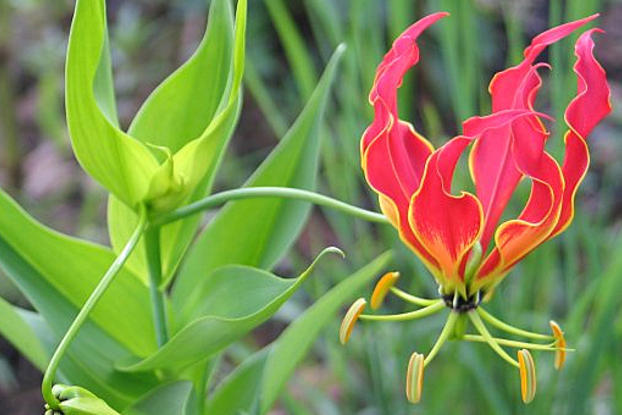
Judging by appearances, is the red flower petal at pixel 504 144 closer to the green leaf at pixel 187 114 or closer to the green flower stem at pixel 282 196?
the green flower stem at pixel 282 196

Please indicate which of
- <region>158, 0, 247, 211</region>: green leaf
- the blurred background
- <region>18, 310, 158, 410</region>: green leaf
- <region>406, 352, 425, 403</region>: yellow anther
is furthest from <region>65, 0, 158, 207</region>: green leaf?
the blurred background

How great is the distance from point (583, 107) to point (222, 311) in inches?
12.6

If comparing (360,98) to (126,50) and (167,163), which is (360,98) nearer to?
(167,163)

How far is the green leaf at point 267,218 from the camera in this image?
0.94 meters

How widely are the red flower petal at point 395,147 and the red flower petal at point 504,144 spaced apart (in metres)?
0.04

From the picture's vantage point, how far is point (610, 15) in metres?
2.96

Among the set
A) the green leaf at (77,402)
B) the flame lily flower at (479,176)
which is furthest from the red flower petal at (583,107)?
the green leaf at (77,402)

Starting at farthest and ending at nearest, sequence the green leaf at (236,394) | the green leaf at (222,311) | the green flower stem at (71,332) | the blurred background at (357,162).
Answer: the blurred background at (357,162)
the green leaf at (236,394)
the green leaf at (222,311)
the green flower stem at (71,332)

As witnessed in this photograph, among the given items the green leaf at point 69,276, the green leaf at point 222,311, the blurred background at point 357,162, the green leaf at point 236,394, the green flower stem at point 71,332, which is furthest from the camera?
the blurred background at point 357,162

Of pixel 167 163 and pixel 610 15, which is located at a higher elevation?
pixel 167 163

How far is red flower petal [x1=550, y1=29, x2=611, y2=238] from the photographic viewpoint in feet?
2.38

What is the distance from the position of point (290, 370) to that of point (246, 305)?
0.14 m

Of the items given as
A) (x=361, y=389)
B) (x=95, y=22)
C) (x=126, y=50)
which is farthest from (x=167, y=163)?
(x=126, y=50)

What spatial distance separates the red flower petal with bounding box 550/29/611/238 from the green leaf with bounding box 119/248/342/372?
0.19 m
